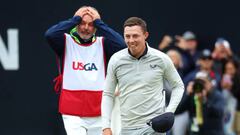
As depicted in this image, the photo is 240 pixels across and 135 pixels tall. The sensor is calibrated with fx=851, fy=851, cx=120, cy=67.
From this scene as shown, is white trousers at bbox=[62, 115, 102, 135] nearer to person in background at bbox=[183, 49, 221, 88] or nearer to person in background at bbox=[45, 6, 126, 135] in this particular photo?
person in background at bbox=[45, 6, 126, 135]

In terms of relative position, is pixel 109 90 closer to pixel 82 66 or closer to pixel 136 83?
pixel 136 83

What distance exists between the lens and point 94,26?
9141 mm

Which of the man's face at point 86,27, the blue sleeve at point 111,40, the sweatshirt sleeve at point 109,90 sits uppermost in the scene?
the man's face at point 86,27

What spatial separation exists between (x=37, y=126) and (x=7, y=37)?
168 cm

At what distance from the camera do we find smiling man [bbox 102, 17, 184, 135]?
815 cm

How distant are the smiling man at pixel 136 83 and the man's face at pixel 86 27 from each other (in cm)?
95

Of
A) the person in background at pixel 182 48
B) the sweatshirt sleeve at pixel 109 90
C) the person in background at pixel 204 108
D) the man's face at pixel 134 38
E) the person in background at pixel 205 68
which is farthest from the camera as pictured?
the person in background at pixel 182 48

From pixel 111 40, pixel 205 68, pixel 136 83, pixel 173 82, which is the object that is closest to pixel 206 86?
pixel 205 68

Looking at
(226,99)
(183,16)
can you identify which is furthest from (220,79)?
(183,16)

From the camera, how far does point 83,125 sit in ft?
29.7

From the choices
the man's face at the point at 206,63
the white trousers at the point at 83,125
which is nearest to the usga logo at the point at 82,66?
the white trousers at the point at 83,125

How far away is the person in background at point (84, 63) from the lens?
9.08 metres

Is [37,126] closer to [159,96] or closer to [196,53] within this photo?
[196,53]

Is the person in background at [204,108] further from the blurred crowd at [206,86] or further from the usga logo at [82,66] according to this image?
the usga logo at [82,66]
